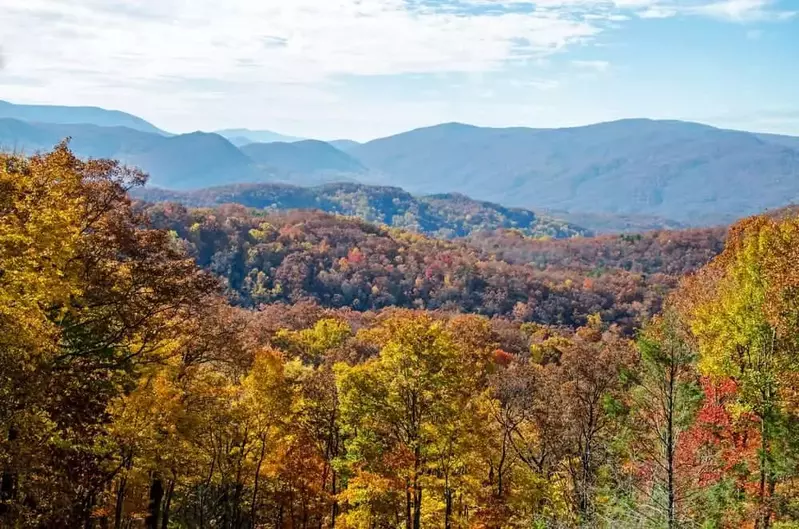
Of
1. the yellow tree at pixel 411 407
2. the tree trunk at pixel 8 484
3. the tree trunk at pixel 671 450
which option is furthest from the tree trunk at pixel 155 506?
the tree trunk at pixel 671 450

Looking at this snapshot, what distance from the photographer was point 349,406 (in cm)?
2702

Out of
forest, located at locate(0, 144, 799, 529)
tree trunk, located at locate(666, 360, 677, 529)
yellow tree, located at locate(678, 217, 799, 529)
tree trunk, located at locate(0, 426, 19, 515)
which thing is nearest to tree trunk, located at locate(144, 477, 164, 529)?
forest, located at locate(0, 144, 799, 529)

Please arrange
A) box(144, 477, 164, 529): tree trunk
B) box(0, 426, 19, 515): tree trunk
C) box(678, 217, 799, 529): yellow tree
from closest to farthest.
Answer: box(0, 426, 19, 515): tree trunk, box(678, 217, 799, 529): yellow tree, box(144, 477, 164, 529): tree trunk

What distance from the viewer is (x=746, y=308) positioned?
27469 mm

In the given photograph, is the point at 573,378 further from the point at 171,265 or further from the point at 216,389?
the point at 171,265

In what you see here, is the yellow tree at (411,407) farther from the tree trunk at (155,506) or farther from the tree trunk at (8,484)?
the tree trunk at (8,484)

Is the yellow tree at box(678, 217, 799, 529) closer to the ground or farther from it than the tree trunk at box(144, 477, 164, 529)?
farther from it

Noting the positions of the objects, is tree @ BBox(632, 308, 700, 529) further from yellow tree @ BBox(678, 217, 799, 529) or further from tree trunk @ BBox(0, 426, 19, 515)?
tree trunk @ BBox(0, 426, 19, 515)

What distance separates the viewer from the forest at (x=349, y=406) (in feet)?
51.6

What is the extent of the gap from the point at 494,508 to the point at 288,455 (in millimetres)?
9459

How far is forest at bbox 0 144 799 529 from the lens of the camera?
15719 mm

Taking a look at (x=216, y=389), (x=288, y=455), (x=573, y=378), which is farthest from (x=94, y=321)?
(x=573, y=378)

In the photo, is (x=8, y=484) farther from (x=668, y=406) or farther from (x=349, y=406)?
(x=668, y=406)

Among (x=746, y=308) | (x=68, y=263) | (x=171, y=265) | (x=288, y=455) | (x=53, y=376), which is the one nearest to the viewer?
(x=53, y=376)
